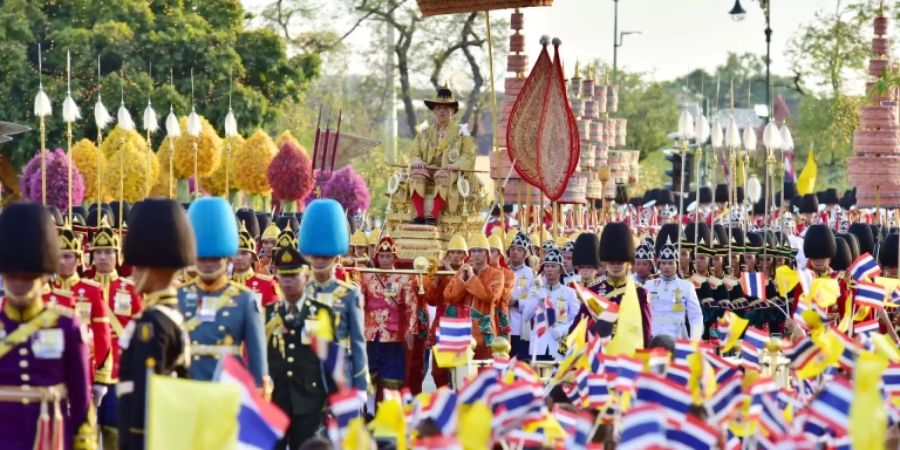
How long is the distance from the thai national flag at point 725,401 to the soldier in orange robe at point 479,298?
7.23 m

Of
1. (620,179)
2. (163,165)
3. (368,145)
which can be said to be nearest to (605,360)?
(368,145)

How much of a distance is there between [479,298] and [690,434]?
788 centimetres

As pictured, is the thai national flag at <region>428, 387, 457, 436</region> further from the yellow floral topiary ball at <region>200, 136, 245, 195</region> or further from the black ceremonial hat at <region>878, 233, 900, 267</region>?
the yellow floral topiary ball at <region>200, 136, 245, 195</region>

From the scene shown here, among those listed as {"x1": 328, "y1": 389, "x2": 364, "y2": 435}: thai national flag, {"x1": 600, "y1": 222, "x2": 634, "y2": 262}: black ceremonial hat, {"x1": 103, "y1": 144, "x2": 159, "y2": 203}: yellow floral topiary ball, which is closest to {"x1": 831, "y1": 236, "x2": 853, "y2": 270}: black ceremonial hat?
{"x1": 600, "y1": 222, "x2": 634, "y2": 262}: black ceremonial hat

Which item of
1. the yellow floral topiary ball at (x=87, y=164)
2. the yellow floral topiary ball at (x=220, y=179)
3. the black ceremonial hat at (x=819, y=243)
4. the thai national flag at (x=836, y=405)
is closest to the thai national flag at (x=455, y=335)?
the thai national flag at (x=836, y=405)

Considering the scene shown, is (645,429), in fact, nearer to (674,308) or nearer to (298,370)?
(298,370)

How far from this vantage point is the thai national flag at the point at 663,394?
8039 mm

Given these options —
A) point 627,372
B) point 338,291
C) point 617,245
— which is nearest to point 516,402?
point 627,372

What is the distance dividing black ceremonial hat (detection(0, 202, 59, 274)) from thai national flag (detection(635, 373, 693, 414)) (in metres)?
2.69

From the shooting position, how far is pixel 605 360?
954 cm

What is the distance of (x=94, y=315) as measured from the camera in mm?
11117

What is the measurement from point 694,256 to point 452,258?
8.53 feet

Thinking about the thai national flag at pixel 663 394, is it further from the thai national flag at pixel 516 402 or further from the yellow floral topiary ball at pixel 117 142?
the yellow floral topiary ball at pixel 117 142

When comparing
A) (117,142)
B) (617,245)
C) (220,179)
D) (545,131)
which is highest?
(117,142)
